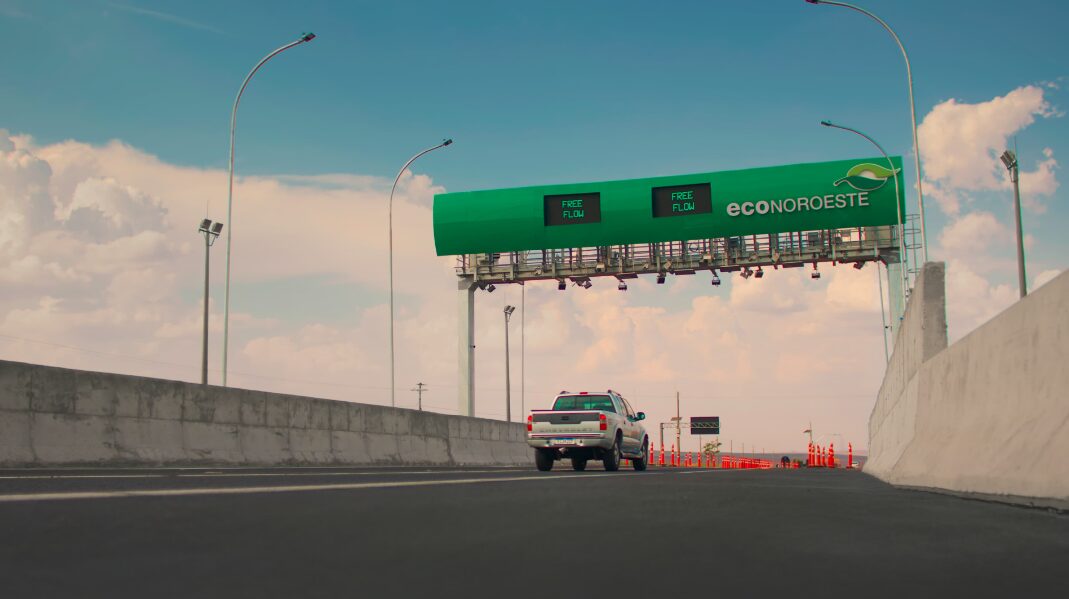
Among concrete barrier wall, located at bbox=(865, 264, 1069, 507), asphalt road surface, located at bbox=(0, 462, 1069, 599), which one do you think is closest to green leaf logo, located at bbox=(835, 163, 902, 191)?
concrete barrier wall, located at bbox=(865, 264, 1069, 507)

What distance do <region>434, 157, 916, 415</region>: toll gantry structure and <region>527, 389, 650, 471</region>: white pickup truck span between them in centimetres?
1576

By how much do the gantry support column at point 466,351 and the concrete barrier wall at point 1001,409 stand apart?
29.8 meters

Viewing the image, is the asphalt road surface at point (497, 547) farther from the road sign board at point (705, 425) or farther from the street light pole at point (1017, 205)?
the road sign board at point (705, 425)

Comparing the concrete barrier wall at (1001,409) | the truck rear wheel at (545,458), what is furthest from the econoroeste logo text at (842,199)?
the concrete barrier wall at (1001,409)

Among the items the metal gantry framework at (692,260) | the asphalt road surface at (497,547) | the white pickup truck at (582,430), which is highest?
the metal gantry framework at (692,260)

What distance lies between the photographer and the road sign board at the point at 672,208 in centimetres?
3872

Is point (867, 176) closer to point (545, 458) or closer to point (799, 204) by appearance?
point (799, 204)

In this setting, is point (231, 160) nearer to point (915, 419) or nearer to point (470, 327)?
point (470, 327)

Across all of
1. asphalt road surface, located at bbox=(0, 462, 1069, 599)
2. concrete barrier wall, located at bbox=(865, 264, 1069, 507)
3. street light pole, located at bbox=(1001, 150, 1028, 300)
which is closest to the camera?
asphalt road surface, located at bbox=(0, 462, 1069, 599)

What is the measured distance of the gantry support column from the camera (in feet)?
145

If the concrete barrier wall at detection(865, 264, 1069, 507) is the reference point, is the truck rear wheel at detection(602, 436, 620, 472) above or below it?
below

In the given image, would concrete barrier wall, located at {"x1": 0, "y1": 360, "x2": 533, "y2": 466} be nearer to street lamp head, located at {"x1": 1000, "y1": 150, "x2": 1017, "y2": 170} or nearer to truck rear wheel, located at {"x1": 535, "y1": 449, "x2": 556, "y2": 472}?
truck rear wheel, located at {"x1": 535, "y1": 449, "x2": 556, "y2": 472}

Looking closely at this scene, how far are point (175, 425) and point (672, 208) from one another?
25.7m

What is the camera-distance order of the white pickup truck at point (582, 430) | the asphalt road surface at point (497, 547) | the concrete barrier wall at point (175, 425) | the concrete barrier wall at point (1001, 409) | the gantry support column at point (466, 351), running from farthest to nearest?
the gantry support column at point (466, 351)
the white pickup truck at point (582, 430)
the concrete barrier wall at point (175, 425)
the concrete barrier wall at point (1001, 409)
the asphalt road surface at point (497, 547)
